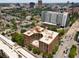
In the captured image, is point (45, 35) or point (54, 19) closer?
point (45, 35)

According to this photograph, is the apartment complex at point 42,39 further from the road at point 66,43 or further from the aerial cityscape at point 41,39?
the road at point 66,43

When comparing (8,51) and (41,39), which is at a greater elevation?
(41,39)

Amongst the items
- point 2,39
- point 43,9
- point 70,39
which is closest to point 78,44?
point 70,39

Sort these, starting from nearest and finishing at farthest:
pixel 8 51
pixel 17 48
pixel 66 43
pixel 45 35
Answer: pixel 8 51
pixel 17 48
pixel 45 35
pixel 66 43

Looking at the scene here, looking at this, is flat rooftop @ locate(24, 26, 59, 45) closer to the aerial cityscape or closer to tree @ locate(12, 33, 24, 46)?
the aerial cityscape

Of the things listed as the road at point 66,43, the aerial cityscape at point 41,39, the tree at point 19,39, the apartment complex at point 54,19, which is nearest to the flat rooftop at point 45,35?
the aerial cityscape at point 41,39

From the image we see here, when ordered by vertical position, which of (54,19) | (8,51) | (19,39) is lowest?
(8,51)

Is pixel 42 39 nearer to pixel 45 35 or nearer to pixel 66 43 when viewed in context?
pixel 45 35

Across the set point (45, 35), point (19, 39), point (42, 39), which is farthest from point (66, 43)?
point (19, 39)

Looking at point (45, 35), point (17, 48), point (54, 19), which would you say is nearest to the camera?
point (17, 48)
